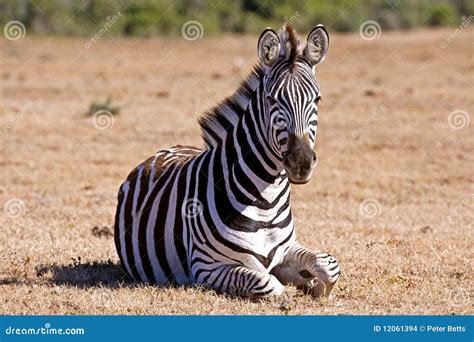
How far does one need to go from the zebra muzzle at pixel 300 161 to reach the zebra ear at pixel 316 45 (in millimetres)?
773

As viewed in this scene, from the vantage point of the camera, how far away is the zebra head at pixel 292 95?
6.59 meters

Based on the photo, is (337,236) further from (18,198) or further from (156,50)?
(156,50)

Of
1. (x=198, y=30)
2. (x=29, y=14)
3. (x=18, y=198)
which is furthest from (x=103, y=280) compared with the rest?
(x=29, y=14)

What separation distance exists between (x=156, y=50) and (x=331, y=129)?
18.4 m
